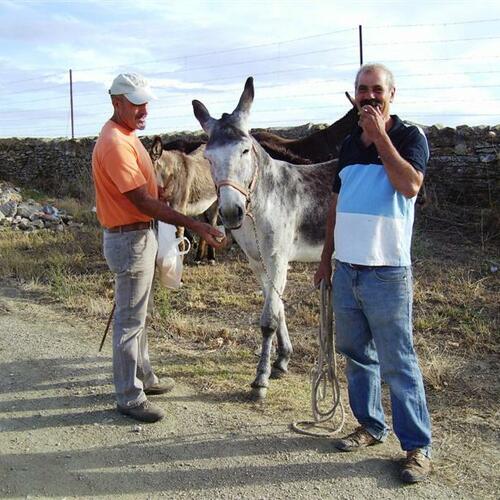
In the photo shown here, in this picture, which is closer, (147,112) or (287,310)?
(147,112)

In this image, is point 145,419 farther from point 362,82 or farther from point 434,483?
point 362,82

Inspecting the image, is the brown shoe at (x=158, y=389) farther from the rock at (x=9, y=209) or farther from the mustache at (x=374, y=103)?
the rock at (x=9, y=209)

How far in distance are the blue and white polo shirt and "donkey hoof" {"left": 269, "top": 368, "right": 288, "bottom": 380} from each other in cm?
195

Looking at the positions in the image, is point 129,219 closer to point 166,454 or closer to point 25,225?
point 166,454

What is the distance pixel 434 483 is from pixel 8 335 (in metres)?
4.37

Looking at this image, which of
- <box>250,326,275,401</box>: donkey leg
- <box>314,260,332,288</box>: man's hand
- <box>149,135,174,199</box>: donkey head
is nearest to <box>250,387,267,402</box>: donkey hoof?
<box>250,326,275,401</box>: donkey leg

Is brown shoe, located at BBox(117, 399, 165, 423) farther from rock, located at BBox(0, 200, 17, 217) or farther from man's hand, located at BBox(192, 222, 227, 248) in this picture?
rock, located at BBox(0, 200, 17, 217)

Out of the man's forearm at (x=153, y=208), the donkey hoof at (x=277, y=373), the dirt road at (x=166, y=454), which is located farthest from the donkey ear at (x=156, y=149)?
the man's forearm at (x=153, y=208)

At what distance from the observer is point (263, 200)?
4441mm

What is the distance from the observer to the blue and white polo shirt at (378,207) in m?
3.00

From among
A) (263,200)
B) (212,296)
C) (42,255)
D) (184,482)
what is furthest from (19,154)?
(184,482)

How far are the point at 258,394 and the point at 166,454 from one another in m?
1.02

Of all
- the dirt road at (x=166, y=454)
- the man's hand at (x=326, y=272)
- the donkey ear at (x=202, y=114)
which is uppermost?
the donkey ear at (x=202, y=114)

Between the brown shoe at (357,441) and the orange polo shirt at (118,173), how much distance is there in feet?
6.32
